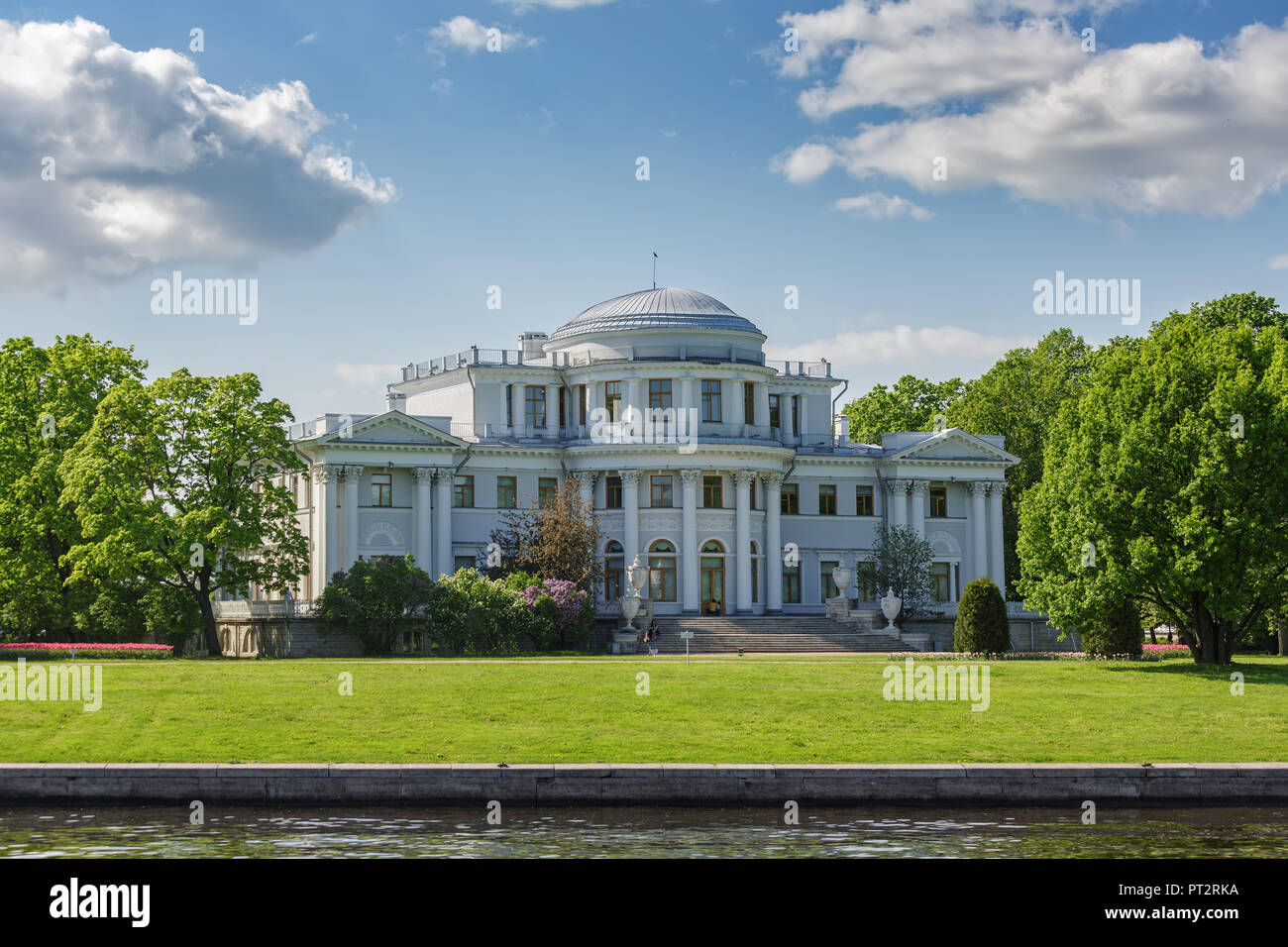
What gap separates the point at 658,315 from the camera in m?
67.9

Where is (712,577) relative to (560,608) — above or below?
above

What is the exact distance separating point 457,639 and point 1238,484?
85.9ft

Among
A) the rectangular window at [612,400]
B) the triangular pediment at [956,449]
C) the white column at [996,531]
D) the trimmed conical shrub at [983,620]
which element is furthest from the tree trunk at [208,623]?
the white column at [996,531]

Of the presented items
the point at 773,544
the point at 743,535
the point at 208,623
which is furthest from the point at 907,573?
the point at 208,623

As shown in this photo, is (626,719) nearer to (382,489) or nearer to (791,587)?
(382,489)

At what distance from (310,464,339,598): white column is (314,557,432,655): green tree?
8.78 meters

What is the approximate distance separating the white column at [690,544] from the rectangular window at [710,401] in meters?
3.03

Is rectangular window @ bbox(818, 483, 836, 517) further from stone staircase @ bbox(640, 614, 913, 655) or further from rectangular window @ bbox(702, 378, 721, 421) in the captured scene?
stone staircase @ bbox(640, 614, 913, 655)

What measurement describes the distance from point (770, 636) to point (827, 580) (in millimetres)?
12571

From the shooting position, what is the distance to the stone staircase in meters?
57.2

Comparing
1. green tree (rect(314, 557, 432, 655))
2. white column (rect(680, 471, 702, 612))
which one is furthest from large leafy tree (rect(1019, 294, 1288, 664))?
white column (rect(680, 471, 702, 612))

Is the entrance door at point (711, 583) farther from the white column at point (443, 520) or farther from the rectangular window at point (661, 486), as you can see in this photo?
the white column at point (443, 520)
